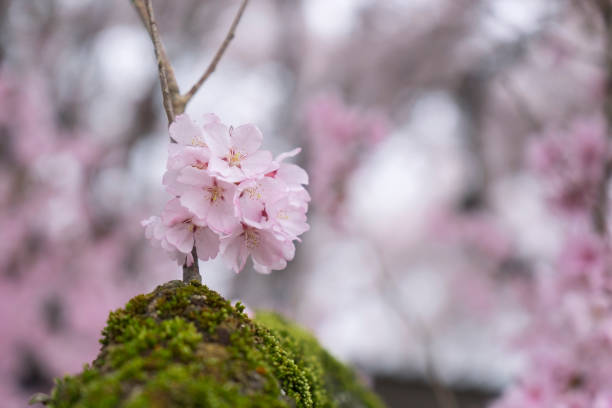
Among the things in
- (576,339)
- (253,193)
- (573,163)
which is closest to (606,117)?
(573,163)

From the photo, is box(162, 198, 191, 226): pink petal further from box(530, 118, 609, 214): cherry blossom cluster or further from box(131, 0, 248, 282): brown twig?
box(530, 118, 609, 214): cherry blossom cluster

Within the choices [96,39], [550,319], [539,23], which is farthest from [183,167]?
[96,39]

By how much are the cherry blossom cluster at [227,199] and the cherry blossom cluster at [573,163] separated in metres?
1.49

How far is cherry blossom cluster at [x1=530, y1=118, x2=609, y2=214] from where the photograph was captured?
1.83 m

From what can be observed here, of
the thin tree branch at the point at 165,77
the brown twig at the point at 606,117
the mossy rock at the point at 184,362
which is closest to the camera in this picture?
the mossy rock at the point at 184,362

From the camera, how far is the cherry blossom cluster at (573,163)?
1832mm

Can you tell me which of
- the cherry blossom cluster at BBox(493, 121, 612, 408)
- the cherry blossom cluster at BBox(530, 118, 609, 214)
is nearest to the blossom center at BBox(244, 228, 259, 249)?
the cherry blossom cluster at BBox(493, 121, 612, 408)

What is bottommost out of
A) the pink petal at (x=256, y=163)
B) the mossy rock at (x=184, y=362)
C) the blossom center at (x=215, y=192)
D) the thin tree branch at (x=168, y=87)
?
the mossy rock at (x=184, y=362)

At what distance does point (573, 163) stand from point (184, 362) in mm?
1800

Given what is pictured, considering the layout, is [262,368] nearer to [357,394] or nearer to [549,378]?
[357,394]

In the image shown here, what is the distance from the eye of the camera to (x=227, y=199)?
64 cm

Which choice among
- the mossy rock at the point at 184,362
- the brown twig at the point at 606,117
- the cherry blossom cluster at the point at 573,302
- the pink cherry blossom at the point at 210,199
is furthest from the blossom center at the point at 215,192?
the brown twig at the point at 606,117

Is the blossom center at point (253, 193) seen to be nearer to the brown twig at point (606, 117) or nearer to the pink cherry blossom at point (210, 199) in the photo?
the pink cherry blossom at point (210, 199)

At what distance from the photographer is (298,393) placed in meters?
0.66
